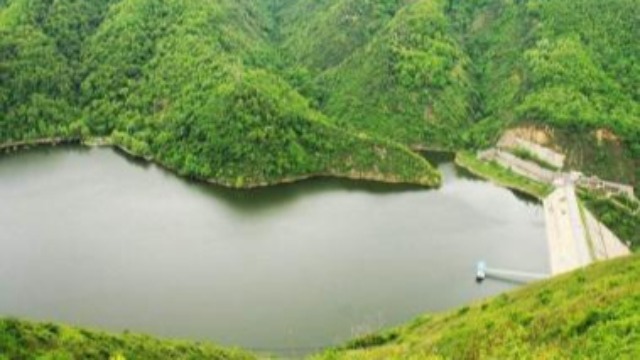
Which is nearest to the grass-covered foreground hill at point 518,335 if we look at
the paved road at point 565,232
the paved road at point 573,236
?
the paved road at point 565,232

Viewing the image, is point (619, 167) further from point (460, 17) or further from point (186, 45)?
point (186, 45)

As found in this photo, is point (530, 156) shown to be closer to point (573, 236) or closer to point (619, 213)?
point (619, 213)

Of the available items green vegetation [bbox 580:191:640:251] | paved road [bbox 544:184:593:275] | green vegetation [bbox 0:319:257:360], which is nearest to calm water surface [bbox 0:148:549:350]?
paved road [bbox 544:184:593:275]

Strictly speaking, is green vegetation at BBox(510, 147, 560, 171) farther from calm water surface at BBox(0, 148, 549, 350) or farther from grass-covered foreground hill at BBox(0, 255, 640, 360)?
grass-covered foreground hill at BBox(0, 255, 640, 360)

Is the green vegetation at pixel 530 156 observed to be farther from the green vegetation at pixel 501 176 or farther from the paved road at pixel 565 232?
the paved road at pixel 565 232

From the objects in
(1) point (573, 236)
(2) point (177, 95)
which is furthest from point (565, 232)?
(2) point (177, 95)
